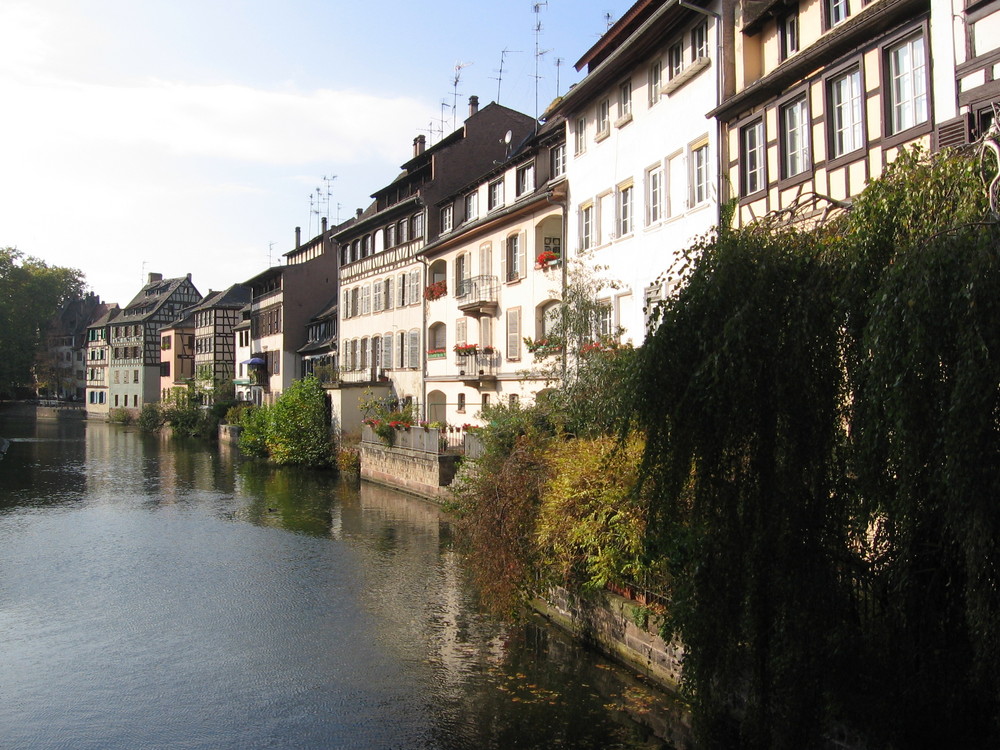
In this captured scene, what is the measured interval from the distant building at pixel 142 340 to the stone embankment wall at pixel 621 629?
68.7 metres

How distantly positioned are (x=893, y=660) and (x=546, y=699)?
4.74 metres

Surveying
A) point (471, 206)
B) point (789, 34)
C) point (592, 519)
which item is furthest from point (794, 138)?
point (471, 206)

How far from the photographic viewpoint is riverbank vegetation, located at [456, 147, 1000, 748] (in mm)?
4676

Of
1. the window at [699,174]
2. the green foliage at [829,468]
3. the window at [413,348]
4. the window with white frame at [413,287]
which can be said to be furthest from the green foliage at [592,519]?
the window with white frame at [413,287]

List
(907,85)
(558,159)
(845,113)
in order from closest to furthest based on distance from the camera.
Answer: (907,85) → (845,113) → (558,159)

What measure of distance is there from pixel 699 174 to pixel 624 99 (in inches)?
147

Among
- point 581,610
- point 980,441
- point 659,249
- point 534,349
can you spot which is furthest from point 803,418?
point 534,349

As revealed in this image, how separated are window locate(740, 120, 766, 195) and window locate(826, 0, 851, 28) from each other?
1.67 meters

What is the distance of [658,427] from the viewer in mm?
6477

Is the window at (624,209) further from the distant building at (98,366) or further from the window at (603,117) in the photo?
the distant building at (98,366)

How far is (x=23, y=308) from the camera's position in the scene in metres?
78.4

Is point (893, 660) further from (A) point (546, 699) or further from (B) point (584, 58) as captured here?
(B) point (584, 58)

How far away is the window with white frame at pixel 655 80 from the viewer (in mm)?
16625

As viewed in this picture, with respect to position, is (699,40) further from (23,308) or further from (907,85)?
(23,308)
